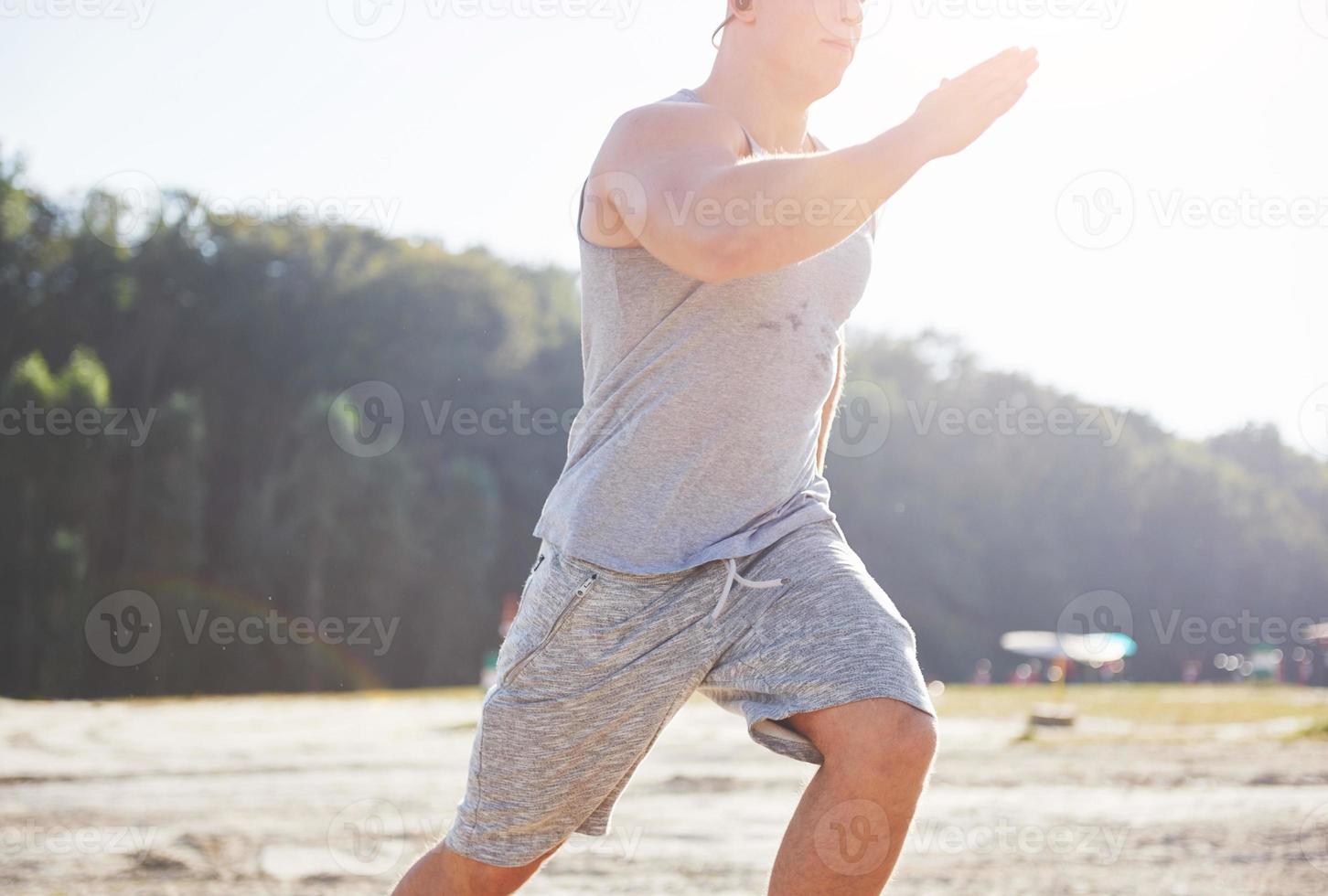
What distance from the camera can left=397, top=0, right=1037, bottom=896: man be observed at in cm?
204

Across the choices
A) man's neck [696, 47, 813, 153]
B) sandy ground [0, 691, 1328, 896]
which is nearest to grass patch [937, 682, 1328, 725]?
sandy ground [0, 691, 1328, 896]

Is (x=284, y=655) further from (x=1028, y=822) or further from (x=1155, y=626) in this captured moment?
(x=1155, y=626)

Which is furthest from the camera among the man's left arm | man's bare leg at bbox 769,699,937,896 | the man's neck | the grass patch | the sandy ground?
the grass patch

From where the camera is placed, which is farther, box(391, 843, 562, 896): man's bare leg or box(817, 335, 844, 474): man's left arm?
box(817, 335, 844, 474): man's left arm

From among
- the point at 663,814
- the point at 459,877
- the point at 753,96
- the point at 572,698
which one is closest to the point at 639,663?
the point at 572,698

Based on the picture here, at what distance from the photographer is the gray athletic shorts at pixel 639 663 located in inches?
84.4

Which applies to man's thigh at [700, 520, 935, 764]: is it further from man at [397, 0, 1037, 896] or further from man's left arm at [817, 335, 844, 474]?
man's left arm at [817, 335, 844, 474]

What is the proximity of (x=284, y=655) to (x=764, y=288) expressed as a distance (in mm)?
29257

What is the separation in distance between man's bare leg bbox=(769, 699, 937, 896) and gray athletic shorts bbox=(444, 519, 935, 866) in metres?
0.07

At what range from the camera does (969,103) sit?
1864mm

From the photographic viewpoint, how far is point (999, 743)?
12.1m

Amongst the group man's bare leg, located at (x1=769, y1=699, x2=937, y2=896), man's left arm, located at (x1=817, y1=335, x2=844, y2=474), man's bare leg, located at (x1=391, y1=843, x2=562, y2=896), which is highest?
man's left arm, located at (x1=817, y1=335, x2=844, y2=474)

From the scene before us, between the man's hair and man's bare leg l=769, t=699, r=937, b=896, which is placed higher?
the man's hair

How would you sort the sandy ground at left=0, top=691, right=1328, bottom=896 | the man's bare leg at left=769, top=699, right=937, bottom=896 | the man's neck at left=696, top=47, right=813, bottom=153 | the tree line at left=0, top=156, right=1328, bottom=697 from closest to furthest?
the man's bare leg at left=769, top=699, right=937, bottom=896 → the man's neck at left=696, top=47, right=813, bottom=153 → the sandy ground at left=0, top=691, right=1328, bottom=896 → the tree line at left=0, top=156, right=1328, bottom=697
